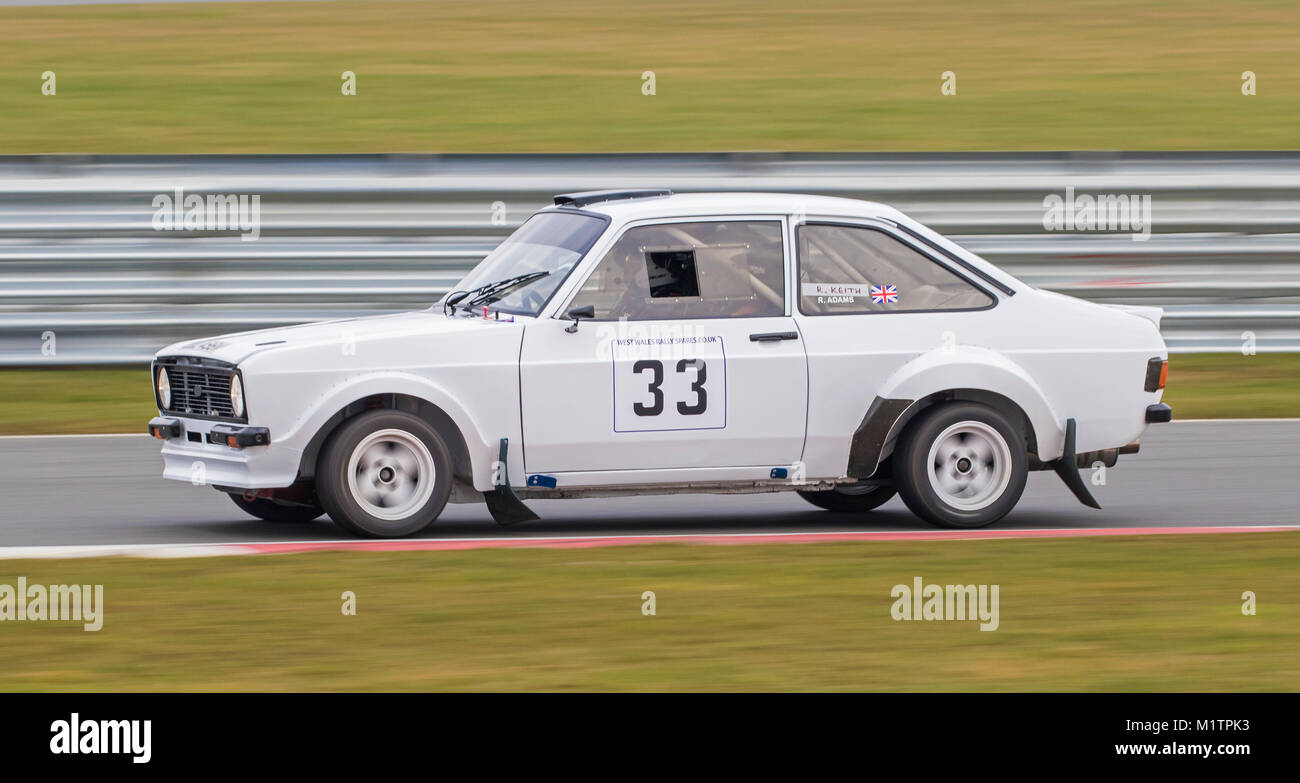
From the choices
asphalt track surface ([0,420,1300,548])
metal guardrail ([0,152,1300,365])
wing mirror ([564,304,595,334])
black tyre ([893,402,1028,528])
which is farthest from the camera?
metal guardrail ([0,152,1300,365])

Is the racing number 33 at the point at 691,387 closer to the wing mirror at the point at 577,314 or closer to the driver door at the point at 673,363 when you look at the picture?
the driver door at the point at 673,363

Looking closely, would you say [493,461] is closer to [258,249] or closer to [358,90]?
[258,249]

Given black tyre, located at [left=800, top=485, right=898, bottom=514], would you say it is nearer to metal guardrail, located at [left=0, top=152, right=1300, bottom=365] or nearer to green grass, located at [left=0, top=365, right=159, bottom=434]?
metal guardrail, located at [left=0, top=152, right=1300, bottom=365]

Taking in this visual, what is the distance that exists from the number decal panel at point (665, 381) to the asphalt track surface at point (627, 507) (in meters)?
0.72

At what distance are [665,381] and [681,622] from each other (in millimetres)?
1869

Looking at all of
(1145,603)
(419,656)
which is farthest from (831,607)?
(419,656)

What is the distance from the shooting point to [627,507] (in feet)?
33.9

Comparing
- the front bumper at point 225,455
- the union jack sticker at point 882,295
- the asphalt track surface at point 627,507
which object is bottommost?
the asphalt track surface at point 627,507

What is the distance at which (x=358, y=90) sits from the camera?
1784cm

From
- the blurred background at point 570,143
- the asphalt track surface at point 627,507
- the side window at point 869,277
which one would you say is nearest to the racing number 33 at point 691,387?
the side window at point 869,277

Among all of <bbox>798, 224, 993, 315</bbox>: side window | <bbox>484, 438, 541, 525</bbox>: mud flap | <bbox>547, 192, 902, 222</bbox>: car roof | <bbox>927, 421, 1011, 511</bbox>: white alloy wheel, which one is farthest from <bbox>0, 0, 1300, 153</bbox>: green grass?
<bbox>484, 438, 541, 525</bbox>: mud flap

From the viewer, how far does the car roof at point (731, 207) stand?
9.15 meters

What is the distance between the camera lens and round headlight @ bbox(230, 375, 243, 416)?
859 cm

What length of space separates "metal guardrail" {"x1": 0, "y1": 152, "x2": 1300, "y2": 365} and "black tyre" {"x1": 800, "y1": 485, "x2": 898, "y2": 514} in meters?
4.49
